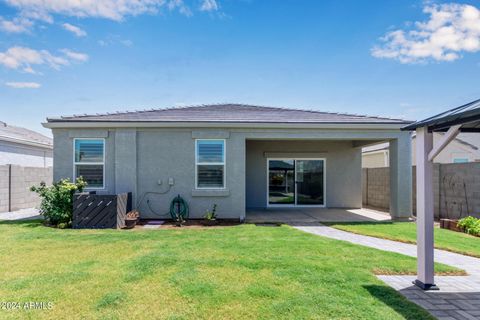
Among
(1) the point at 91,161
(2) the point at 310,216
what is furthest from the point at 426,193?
(1) the point at 91,161

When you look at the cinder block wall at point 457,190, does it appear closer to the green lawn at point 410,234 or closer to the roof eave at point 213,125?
the green lawn at point 410,234

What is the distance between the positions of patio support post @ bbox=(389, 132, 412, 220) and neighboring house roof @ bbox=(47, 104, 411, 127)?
2.90 feet

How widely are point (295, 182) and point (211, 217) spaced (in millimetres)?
5791

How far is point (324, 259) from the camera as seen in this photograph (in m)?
5.98

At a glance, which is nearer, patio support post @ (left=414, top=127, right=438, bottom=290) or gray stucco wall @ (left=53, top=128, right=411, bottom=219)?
patio support post @ (left=414, top=127, right=438, bottom=290)

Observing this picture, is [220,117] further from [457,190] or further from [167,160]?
[457,190]

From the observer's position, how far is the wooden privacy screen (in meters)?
9.36

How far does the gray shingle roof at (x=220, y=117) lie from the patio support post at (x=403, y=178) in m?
0.89

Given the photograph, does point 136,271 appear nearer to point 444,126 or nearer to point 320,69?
point 444,126

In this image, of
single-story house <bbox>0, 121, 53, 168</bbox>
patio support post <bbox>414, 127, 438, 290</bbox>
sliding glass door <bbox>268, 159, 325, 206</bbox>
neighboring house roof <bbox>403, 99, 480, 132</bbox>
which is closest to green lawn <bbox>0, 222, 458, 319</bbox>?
patio support post <bbox>414, 127, 438, 290</bbox>

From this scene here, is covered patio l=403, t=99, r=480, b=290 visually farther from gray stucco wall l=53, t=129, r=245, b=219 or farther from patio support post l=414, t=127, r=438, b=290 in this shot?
gray stucco wall l=53, t=129, r=245, b=219

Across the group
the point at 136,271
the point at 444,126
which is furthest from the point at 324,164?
the point at 136,271

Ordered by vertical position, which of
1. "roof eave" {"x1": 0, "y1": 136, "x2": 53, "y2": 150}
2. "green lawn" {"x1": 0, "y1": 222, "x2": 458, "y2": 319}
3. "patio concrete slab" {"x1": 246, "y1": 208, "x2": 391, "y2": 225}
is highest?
"roof eave" {"x1": 0, "y1": 136, "x2": 53, "y2": 150}

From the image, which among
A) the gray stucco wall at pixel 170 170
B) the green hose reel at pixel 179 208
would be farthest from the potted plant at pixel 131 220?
the green hose reel at pixel 179 208
